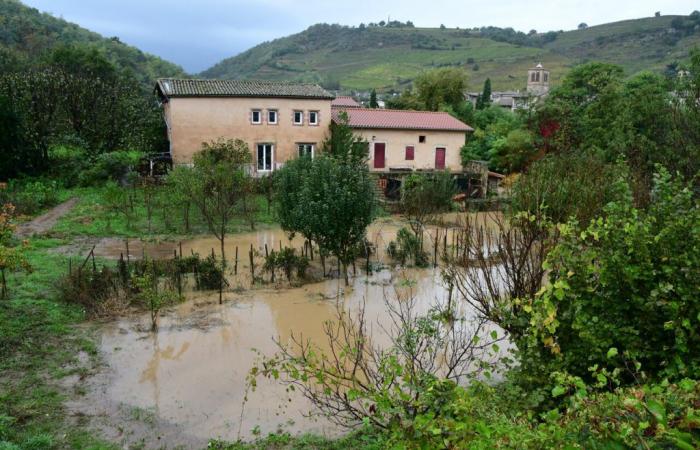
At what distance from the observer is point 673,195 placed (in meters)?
6.21

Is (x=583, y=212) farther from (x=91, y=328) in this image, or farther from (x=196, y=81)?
(x=196, y=81)

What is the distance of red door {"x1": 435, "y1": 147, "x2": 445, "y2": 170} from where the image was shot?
35188mm

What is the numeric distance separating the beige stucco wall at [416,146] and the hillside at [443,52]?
222 feet

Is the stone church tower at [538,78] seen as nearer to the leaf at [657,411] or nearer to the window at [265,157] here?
the window at [265,157]

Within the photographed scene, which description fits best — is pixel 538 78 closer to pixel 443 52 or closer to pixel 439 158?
pixel 439 158

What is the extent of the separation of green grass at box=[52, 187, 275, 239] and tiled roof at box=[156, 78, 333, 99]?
291 inches

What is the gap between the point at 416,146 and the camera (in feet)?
114

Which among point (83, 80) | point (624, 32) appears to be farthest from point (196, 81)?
point (624, 32)

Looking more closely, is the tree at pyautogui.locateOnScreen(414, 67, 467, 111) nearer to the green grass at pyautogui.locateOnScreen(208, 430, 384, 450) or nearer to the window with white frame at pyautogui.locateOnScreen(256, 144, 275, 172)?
the window with white frame at pyautogui.locateOnScreen(256, 144, 275, 172)

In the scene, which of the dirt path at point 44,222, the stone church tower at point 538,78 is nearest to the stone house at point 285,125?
the dirt path at point 44,222

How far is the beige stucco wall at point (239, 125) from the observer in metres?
30.8

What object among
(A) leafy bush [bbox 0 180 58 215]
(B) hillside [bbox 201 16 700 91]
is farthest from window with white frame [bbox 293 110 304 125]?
(B) hillside [bbox 201 16 700 91]

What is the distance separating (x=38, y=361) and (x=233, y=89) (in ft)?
78.5

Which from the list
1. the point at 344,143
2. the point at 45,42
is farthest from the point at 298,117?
the point at 45,42
